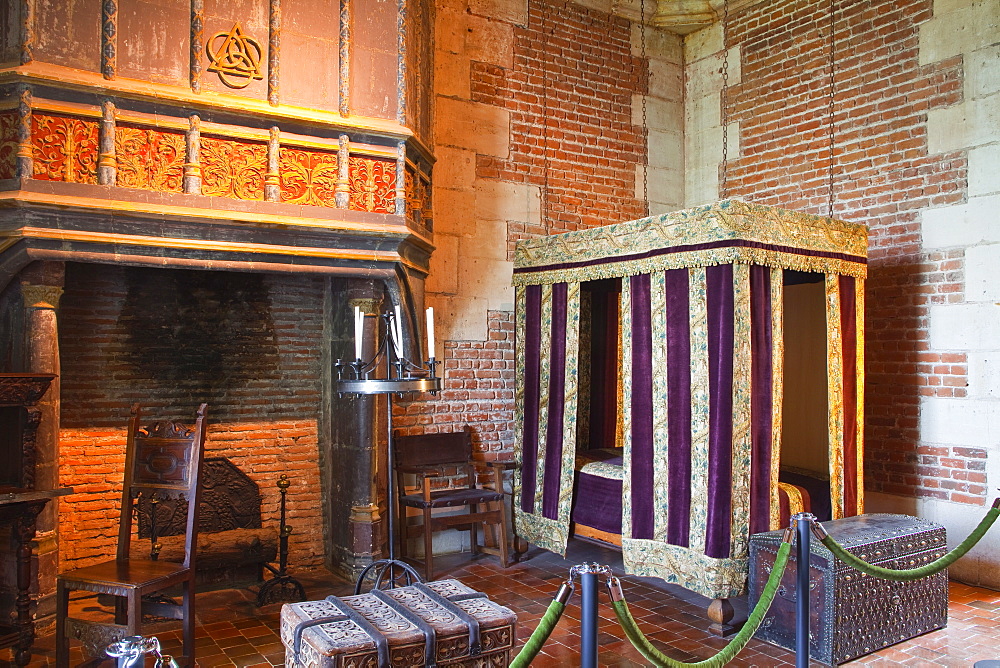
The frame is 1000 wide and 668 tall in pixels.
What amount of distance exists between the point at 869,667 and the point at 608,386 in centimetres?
Result: 307

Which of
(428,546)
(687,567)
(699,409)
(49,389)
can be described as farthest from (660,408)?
(49,389)

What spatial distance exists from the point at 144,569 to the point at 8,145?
2.37 m

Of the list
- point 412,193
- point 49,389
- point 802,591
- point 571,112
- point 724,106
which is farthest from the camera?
point 724,106

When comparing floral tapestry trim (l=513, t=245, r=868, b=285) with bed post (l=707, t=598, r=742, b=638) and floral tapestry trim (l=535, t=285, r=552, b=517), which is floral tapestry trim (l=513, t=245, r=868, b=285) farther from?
bed post (l=707, t=598, r=742, b=638)

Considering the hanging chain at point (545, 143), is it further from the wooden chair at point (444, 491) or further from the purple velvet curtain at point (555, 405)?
the wooden chair at point (444, 491)

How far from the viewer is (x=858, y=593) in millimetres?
4066

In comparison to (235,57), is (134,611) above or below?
below

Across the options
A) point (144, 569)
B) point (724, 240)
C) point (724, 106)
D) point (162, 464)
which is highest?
point (724, 106)

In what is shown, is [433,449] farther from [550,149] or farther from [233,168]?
[550,149]

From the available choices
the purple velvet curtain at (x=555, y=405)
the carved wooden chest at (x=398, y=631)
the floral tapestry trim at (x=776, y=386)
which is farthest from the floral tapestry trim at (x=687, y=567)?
the carved wooden chest at (x=398, y=631)

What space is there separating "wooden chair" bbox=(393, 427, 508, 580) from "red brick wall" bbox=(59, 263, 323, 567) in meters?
0.69

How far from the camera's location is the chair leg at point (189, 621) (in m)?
3.61

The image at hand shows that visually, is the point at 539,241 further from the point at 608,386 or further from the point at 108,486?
the point at 108,486

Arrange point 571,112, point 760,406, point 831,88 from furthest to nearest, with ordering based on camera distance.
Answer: point 571,112 → point 831,88 → point 760,406
